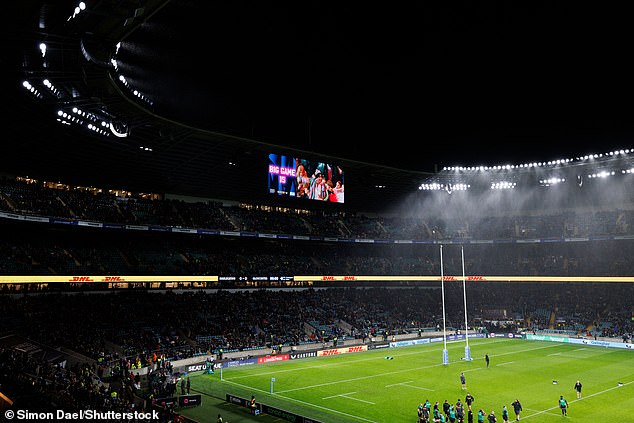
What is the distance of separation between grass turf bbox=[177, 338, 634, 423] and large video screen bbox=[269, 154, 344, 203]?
1867 cm

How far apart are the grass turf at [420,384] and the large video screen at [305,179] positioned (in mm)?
18671

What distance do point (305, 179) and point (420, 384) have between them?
2914 centimetres

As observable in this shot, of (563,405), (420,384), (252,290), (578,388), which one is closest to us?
(563,405)

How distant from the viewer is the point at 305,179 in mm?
58250

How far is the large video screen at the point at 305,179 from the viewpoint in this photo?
5503 cm

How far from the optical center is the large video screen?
55.0 meters

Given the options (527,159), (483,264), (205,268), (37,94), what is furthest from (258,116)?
(483,264)

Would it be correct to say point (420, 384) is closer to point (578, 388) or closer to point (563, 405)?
Result: point (578, 388)

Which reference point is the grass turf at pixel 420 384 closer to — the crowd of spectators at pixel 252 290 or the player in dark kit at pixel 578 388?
the player in dark kit at pixel 578 388

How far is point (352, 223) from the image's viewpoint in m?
71.6

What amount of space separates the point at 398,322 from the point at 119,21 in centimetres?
4894
